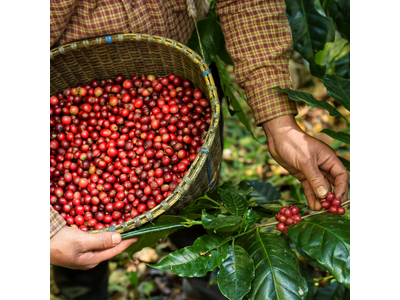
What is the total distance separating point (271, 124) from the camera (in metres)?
1.08

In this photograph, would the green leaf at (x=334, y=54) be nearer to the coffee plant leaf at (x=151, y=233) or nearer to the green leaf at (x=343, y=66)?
the green leaf at (x=343, y=66)

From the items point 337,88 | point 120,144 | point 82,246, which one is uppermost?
point 337,88

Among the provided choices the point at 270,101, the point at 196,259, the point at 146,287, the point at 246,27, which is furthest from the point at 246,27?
the point at 146,287

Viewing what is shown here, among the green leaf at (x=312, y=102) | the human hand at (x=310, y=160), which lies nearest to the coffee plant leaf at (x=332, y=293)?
the human hand at (x=310, y=160)

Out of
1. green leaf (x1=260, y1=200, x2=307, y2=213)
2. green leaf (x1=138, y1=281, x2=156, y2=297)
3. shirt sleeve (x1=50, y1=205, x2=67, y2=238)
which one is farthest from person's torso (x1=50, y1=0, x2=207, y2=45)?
green leaf (x1=138, y1=281, x2=156, y2=297)

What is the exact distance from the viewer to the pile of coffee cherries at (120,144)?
1.20 metres

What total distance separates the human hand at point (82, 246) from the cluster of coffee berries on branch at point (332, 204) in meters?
0.59

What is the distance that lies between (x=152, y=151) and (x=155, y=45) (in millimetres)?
396

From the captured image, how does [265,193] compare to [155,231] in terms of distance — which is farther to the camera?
[265,193]

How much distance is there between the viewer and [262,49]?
1.08m

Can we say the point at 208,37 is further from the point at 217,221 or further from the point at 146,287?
the point at 146,287

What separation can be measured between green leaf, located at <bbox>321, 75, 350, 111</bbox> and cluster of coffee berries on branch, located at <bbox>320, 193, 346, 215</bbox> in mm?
263

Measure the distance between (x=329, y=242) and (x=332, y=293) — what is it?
613mm

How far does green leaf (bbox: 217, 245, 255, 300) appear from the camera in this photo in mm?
778
